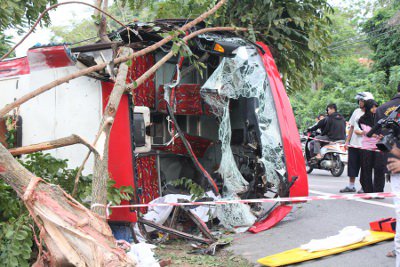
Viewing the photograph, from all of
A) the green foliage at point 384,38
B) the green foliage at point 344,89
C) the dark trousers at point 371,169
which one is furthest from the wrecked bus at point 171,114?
the green foliage at point 384,38

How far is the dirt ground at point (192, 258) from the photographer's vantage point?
5094mm

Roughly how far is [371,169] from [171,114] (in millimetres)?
3750

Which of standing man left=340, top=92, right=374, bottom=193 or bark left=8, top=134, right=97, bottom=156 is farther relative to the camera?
standing man left=340, top=92, right=374, bottom=193

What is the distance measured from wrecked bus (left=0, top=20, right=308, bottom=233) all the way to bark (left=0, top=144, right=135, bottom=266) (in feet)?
5.89

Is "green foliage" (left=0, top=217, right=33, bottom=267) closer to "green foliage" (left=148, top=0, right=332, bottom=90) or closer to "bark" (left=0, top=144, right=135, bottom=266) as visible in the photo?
"bark" (left=0, top=144, right=135, bottom=266)

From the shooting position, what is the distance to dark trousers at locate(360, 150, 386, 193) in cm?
790

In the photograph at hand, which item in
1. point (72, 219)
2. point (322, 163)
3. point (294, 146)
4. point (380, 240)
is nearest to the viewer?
point (72, 219)

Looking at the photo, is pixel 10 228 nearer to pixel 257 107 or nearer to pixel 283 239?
pixel 283 239

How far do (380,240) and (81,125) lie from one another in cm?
363

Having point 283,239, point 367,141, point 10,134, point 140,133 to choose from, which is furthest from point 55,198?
point 367,141

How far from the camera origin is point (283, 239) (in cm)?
574

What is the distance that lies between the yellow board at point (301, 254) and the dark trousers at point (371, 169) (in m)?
2.82

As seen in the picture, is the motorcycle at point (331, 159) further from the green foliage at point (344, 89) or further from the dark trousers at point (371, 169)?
the green foliage at point (344, 89)

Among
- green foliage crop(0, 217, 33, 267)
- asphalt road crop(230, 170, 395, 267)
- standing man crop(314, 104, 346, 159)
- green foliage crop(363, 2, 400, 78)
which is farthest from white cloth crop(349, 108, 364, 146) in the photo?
green foliage crop(363, 2, 400, 78)
